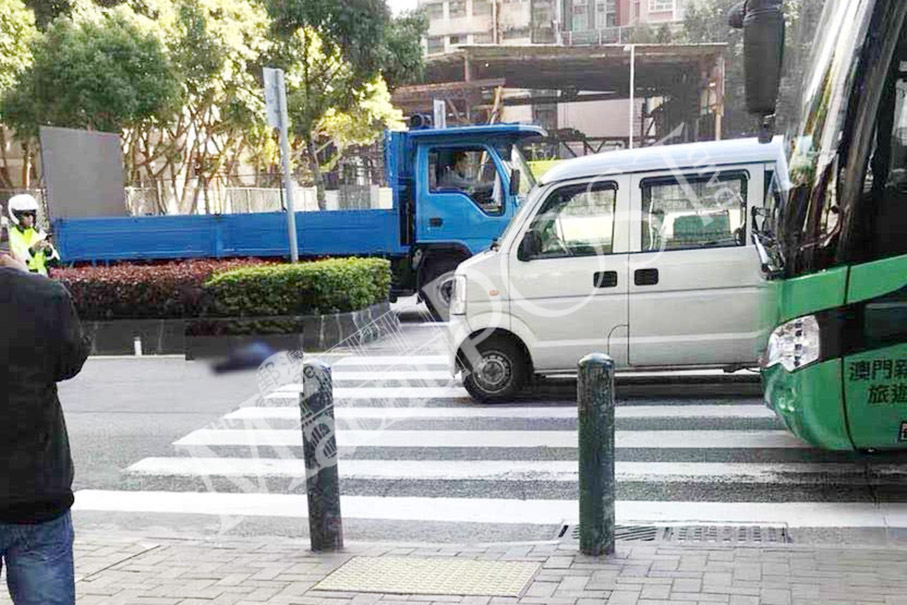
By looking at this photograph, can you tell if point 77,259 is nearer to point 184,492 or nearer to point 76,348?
point 184,492

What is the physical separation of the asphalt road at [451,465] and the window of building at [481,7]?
5833 centimetres

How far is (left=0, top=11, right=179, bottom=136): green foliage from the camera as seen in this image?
1947cm

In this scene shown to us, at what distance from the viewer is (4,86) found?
20.1 metres

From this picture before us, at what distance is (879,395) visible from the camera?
14.0 ft

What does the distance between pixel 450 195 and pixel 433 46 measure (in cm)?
5698

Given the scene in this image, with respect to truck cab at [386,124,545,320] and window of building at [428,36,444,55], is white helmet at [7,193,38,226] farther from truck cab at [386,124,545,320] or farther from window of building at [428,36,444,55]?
window of building at [428,36,444,55]

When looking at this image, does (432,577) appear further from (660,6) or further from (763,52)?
(660,6)

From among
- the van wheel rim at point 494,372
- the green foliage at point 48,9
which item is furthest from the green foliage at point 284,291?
the green foliage at point 48,9

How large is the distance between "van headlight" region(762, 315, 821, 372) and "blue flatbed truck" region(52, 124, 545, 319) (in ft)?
22.8

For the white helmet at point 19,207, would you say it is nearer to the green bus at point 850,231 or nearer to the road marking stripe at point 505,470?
the road marking stripe at point 505,470

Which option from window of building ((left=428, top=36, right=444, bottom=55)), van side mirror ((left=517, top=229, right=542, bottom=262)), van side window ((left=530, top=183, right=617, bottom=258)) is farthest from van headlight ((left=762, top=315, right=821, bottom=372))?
window of building ((left=428, top=36, right=444, bottom=55))

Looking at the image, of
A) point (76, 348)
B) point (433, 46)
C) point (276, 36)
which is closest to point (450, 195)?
point (76, 348)

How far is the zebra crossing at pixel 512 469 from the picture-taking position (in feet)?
15.5

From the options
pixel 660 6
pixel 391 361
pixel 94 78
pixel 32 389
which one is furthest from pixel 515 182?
pixel 660 6
